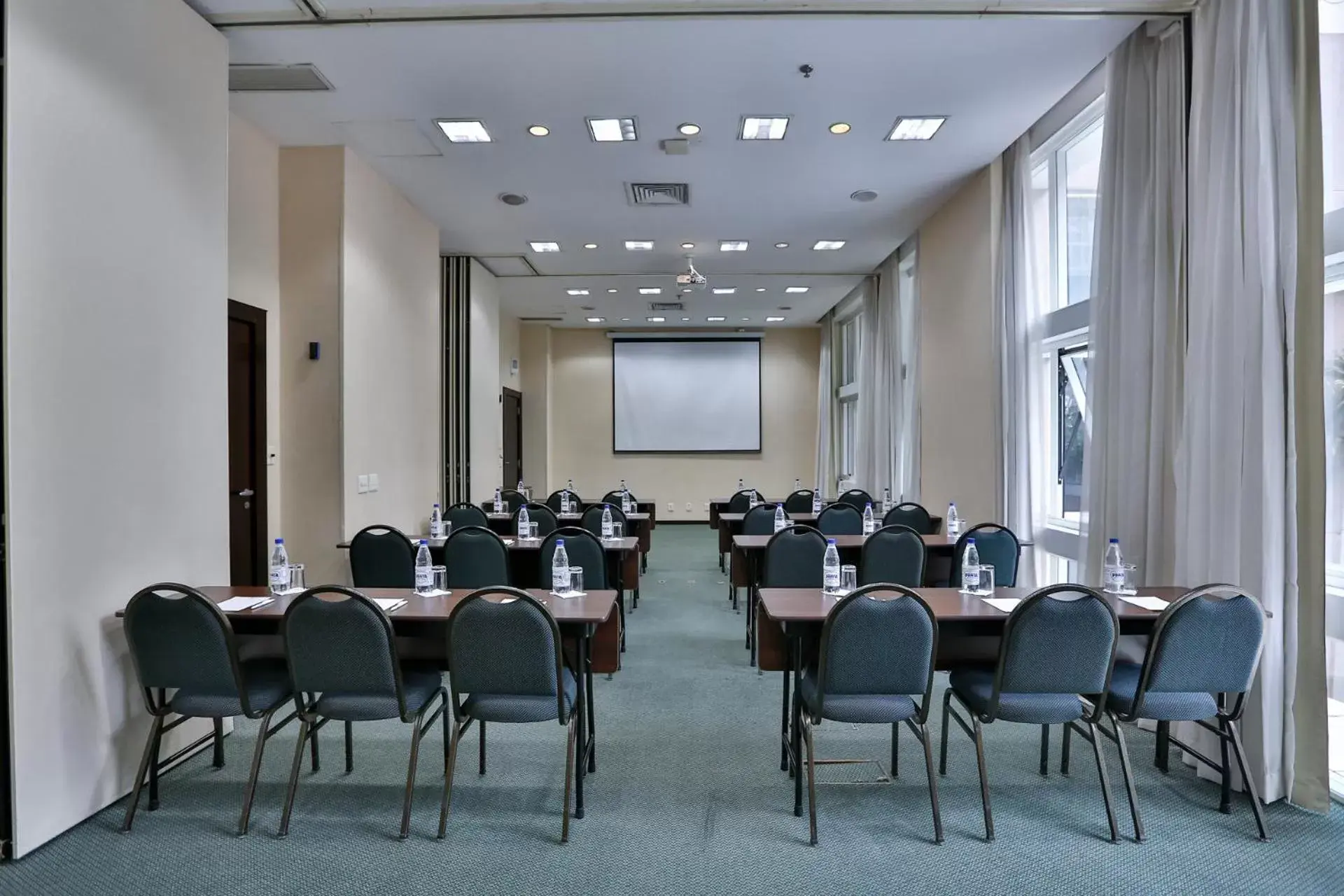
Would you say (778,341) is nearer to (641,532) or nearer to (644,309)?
(644,309)

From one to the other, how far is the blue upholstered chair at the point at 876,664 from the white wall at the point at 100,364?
2.76 meters

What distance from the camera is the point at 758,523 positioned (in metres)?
6.51

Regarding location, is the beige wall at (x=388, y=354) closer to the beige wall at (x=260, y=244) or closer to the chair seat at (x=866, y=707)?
the beige wall at (x=260, y=244)

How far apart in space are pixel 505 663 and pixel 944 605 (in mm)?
1826

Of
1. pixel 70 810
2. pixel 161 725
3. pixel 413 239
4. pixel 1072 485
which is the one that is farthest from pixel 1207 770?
pixel 413 239

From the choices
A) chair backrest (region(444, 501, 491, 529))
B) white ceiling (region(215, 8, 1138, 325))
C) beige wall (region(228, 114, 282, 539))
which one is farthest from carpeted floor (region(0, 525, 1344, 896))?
white ceiling (region(215, 8, 1138, 325))

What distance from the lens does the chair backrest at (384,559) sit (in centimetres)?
473

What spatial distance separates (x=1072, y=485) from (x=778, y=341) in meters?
9.20

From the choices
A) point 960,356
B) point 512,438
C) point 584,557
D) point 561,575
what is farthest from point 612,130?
point 512,438

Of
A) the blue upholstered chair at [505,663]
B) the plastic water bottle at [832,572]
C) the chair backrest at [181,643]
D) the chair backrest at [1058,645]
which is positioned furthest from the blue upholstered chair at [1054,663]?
the chair backrest at [181,643]

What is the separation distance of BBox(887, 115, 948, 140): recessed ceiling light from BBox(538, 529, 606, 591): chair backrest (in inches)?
137

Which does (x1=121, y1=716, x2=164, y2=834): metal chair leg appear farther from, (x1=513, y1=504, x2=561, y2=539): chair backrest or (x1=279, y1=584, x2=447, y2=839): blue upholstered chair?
(x1=513, y1=504, x2=561, y2=539): chair backrest

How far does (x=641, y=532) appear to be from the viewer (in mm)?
Answer: 7574

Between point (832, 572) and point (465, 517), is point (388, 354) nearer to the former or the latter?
point (465, 517)
